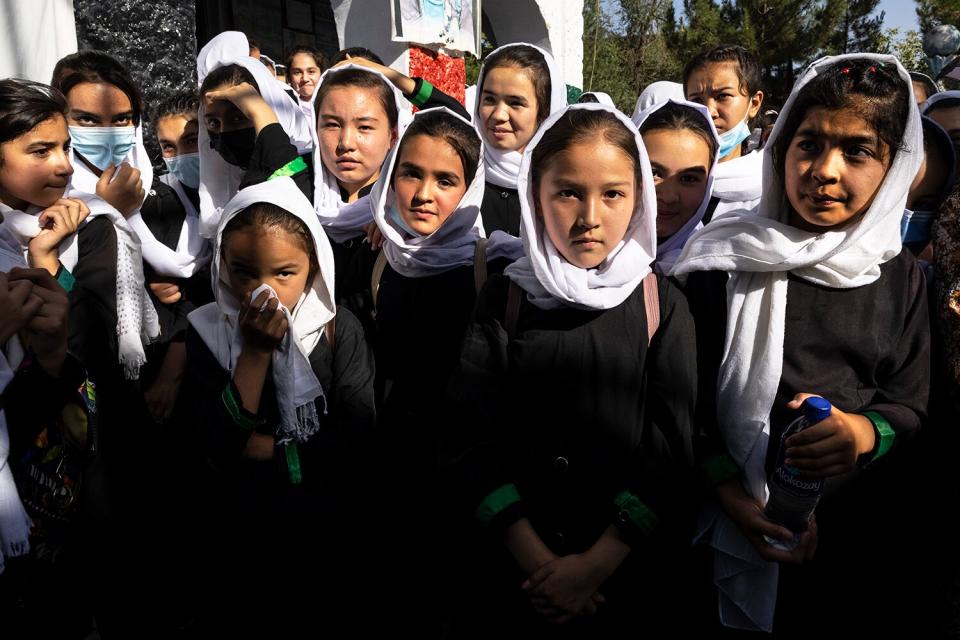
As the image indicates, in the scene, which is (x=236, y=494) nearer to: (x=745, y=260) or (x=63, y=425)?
(x=63, y=425)

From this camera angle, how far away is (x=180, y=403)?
245 centimetres

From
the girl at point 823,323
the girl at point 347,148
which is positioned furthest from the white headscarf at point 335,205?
the girl at point 823,323

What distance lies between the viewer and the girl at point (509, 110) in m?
2.89

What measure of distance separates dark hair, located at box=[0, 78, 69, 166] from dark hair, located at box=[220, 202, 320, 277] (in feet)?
1.89

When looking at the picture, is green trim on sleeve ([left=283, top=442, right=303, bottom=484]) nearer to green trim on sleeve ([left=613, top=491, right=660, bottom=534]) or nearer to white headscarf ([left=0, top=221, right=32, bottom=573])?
white headscarf ([left=0, top=221, right=32, bottom=573])

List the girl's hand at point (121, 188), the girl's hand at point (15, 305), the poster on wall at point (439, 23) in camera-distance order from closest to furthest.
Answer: the girl's hand at point (15, 305) < the girl's hand at point (121, 188) < the poster on wall at point (439, 23)

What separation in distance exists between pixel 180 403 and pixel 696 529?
164cm

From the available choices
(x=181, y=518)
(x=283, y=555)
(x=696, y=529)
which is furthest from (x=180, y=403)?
(x=696, y=529)

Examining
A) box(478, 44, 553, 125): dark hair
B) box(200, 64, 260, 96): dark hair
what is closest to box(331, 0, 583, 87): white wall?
box(478, 44, 553, 125): dark hair

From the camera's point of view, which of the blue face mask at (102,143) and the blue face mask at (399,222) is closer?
the blue face mask at (399,222)

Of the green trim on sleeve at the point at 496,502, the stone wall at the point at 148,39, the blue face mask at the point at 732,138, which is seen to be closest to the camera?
the green trim on sleeve at the point at 496,502

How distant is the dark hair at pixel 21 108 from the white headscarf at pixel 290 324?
1.81 ft

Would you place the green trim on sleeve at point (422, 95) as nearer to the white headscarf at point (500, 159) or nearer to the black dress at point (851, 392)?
the white headscarf at point (500, 159)

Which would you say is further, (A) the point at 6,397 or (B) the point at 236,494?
(B) the point at 236,494
